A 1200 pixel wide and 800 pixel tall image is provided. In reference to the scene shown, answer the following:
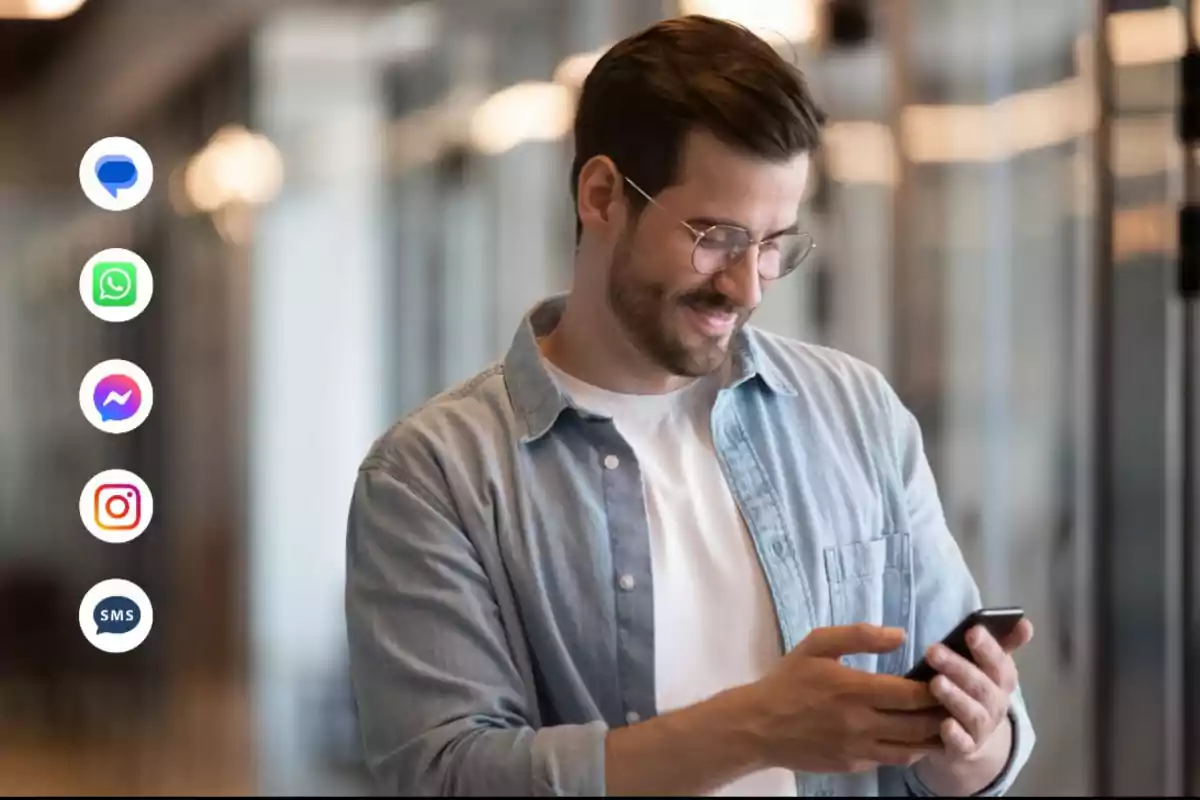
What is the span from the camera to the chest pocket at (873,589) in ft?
3.54

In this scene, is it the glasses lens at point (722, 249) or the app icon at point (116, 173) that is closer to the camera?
the glasses lens at point (722, 249)

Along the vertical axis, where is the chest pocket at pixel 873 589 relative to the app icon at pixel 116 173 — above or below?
below

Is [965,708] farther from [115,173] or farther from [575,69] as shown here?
[115,173]

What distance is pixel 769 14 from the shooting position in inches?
48.1

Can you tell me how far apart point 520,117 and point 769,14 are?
233 mm

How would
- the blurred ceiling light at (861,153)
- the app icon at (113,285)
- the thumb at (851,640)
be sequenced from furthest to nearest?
the blurred ceiling light at (861,153) → the app icon at (113,285) → the thumb at (851,640)

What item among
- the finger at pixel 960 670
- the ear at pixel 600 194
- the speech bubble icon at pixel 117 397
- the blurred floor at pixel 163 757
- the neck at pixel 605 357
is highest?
the ear at pixel 600 194

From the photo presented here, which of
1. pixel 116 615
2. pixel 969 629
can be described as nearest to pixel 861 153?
pixel 969 629

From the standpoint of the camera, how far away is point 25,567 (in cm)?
111

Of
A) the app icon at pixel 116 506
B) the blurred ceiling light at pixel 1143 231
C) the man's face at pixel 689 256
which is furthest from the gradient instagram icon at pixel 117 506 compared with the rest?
the blurred ceiling light at pixel 1143 231

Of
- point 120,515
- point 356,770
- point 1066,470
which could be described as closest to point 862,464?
point 1066,470

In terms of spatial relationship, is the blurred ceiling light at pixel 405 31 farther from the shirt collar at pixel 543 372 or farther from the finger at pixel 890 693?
the finger at pixel 890 693

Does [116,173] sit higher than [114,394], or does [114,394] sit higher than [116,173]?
[116,173]

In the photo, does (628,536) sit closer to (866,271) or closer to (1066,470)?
(866,271)
